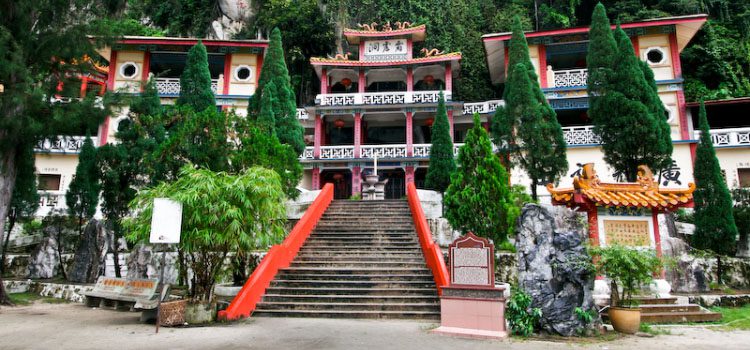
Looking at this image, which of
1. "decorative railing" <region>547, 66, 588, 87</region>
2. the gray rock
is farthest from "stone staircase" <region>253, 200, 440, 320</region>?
"decorative railing" <region>547, 66, 588, 87</region>

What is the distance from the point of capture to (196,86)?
17562 millimetres

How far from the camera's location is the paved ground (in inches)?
260

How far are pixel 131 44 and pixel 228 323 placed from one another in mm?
20432

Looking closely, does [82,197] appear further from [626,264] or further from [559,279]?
[626,264]

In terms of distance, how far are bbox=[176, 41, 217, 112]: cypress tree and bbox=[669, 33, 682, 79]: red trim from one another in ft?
67.0

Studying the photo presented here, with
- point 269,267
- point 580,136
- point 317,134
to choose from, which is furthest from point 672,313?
point 317,134

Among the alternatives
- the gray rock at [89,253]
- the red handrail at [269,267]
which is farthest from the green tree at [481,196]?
the gray rock at [89,253]

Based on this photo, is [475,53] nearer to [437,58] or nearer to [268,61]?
[437,58]

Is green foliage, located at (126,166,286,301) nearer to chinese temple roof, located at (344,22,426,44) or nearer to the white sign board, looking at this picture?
the white sign board

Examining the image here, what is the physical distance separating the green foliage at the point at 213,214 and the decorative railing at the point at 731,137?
62.2 feet

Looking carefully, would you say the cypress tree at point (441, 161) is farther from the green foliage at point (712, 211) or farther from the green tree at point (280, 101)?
the green foliage at point (712, 211)

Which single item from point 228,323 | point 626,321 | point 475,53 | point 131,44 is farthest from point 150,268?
point 475,53

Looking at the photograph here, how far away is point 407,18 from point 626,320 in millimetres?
→ 23969

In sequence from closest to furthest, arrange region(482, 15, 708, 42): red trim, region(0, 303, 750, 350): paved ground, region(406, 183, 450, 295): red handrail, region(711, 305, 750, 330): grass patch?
region(0, 303, 750, 350): paved ground
region(711, 305, 750, 330): grass patch
region(406, 183, 450, 295): red handrail
region(482, 15, 708, 42): red trim
